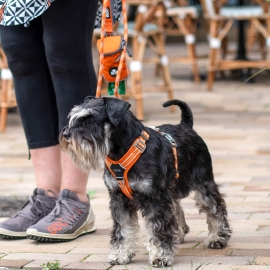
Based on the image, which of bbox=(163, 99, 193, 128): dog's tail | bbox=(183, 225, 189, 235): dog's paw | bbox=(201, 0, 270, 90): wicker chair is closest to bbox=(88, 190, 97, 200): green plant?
bbox=(183, 225, 189, 235): dog's paw

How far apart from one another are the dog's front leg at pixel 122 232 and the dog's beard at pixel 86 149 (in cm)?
22

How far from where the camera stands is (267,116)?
22.5 feet

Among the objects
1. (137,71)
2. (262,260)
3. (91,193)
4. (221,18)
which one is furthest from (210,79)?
(262,260)

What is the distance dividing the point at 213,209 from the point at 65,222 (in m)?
0.76

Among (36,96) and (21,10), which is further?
(36,96)

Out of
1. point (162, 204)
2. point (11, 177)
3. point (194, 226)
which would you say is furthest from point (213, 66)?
point (162, 204)

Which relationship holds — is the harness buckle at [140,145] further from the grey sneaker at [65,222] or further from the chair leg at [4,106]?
the chair leg at [4,106]

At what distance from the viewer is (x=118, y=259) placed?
119 inches

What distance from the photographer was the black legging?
3.33 metres

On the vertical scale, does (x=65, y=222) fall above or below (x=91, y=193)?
above

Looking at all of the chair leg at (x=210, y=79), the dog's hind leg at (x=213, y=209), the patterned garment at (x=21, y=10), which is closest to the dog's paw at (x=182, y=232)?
the dog's hind leg at (x=213, y=209)

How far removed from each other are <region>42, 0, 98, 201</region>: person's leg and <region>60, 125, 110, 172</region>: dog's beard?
0.57 meters

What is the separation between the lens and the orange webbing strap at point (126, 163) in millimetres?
2895

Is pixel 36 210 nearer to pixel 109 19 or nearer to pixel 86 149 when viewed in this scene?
pixel 86 149
